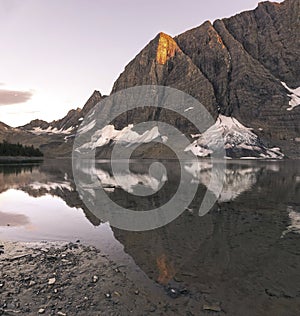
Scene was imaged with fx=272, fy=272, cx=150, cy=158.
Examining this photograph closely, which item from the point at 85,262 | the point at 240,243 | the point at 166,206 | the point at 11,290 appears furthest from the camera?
the point at 166,206

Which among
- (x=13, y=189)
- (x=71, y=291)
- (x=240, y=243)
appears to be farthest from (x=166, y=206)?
(x=13, y=189)

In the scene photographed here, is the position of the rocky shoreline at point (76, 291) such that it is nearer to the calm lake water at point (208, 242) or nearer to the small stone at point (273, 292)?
the calm lake water at point (208, 242)

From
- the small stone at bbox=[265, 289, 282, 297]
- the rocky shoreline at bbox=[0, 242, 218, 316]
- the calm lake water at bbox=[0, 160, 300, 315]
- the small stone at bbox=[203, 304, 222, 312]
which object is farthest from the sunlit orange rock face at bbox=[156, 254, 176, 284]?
the small stone at bbox=[265, 289, 282, 297]

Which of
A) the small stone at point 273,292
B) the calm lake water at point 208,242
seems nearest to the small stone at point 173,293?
the calm lake water at point 208,242

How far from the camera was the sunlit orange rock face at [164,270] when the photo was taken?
45.9ft

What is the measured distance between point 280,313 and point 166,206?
73.5 feet

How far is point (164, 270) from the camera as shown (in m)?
15.1

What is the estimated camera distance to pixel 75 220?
2678 centimetres

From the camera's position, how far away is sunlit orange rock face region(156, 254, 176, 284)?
13977 mm

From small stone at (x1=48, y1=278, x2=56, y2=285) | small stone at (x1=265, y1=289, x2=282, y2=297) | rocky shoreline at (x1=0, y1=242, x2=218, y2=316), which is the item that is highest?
small stone at (x1=265, y1=289, x2=282, y2=297)

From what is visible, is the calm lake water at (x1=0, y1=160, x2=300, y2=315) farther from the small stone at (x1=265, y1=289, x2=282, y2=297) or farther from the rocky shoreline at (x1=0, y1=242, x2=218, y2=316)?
the rocky shoreline at (x1=0, y1=242, x2=218, y2=316)

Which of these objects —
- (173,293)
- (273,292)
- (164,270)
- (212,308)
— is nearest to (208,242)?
(164,270)

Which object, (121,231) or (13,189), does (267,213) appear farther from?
(13,189)

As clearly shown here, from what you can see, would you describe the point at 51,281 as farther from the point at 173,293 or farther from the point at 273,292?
the point at 273,292
